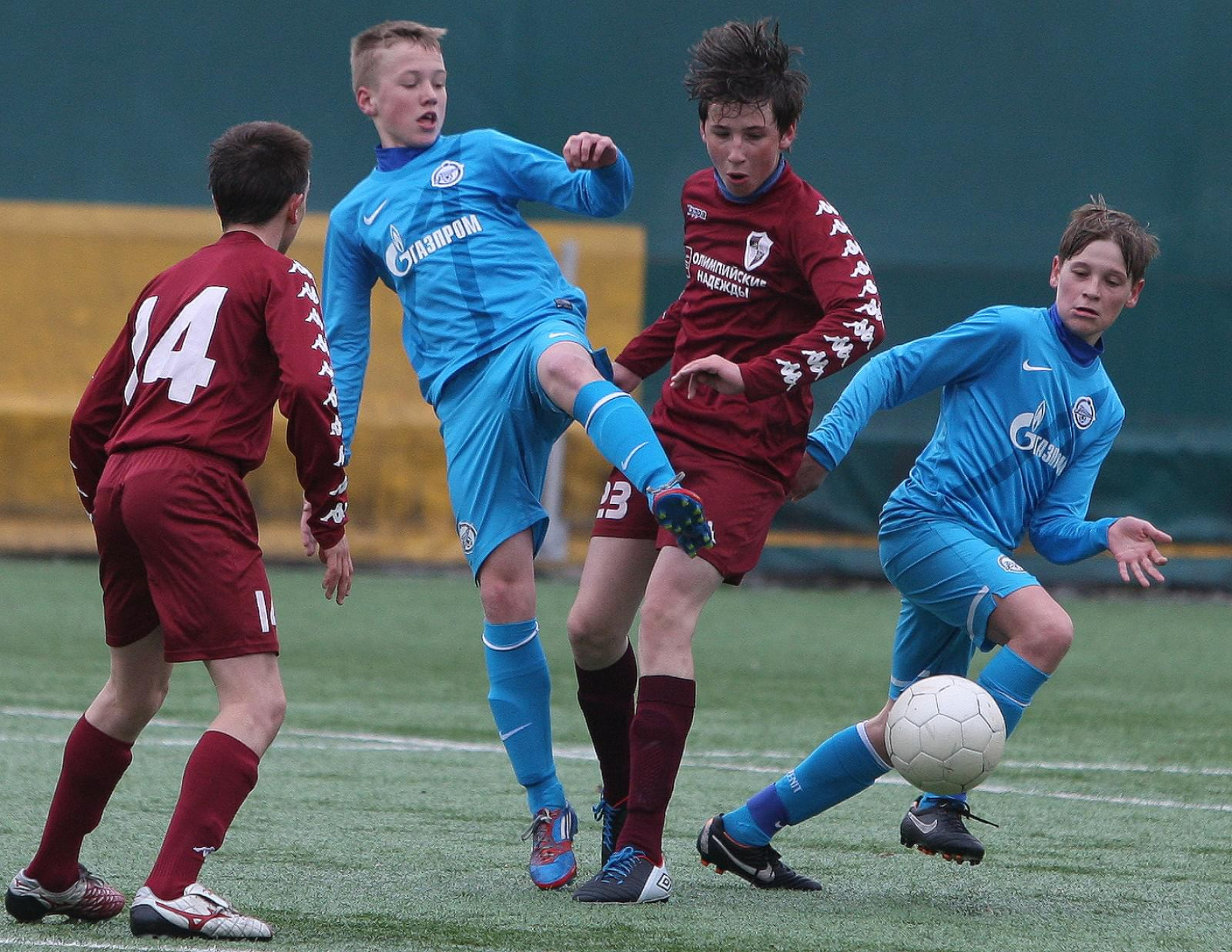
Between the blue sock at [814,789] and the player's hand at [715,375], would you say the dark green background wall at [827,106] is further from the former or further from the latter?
the player's hand at [715,375]

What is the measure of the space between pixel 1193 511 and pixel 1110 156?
2398 millimetres

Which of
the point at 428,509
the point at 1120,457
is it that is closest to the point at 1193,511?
the point at 1120,457

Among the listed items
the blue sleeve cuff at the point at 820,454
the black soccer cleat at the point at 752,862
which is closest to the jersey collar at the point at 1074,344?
the blue sleeve cuff at the point at 820,454

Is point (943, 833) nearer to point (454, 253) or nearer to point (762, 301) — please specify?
point (762, 301)

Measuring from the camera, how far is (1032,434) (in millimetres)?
4176

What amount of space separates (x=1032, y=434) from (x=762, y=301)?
0.78 meters

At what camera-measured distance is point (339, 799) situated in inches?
187

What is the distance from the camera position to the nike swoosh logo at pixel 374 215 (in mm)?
4184

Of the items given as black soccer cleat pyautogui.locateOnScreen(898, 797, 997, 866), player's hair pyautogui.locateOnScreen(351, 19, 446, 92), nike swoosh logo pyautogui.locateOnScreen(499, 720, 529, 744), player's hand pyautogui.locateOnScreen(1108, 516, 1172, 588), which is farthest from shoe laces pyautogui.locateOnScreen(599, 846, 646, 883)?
player's hair pyautogui.locateOnScreen(351, 19, 446, 92)

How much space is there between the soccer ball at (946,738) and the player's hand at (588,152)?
138 cm

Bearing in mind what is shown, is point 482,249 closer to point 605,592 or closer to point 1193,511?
point 605,592

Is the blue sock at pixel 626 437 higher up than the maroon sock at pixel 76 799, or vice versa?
the blue sock at pixel 626 437

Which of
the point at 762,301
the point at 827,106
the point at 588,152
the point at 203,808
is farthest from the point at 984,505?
the point at 827,106

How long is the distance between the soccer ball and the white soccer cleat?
1414 mm
